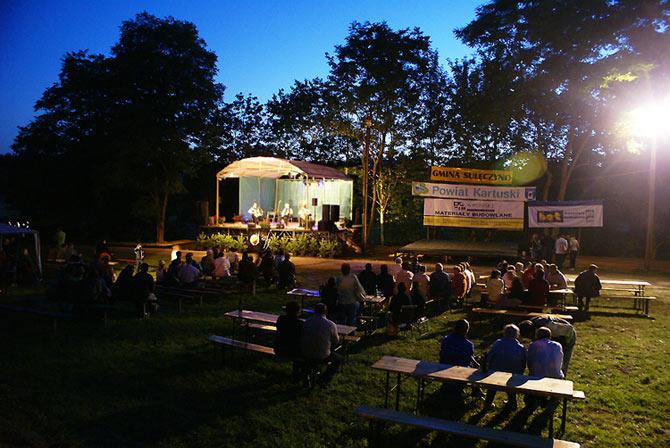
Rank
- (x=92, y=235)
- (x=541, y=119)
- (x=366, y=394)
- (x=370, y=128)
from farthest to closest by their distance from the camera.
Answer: (x=92, y=235), (x=370, y=128), (x=541, y=119), (x=366, y=394)

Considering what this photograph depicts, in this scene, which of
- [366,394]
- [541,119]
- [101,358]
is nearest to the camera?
[366,394]

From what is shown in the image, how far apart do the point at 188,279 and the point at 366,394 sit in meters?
6.93

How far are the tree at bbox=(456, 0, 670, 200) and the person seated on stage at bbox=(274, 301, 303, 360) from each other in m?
16.5

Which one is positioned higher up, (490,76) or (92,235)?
(490,76)

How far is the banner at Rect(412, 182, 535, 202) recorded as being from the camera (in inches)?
906

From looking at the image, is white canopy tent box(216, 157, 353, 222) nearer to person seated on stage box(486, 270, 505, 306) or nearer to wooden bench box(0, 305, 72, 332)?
person seated on stage box(486, 270, 505, 306)

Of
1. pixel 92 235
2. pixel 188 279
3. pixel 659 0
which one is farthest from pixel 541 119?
pixel 92 235

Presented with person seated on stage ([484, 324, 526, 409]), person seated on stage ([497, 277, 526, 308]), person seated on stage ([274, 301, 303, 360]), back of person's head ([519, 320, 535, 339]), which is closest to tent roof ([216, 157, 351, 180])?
person seated on stage ([497, 277, 526, 308])

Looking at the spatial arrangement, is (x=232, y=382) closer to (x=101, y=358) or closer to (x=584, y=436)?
(x=101, y=358)

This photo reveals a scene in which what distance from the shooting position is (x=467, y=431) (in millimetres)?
4898

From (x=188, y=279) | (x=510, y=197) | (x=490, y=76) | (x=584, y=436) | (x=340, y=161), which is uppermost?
(x=490, y=76)

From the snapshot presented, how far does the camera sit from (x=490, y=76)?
78.5 feet

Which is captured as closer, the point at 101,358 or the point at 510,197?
the point at 101,358

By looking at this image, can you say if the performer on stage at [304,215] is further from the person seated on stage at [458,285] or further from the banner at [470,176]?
the person seated on stage at [458,285]
